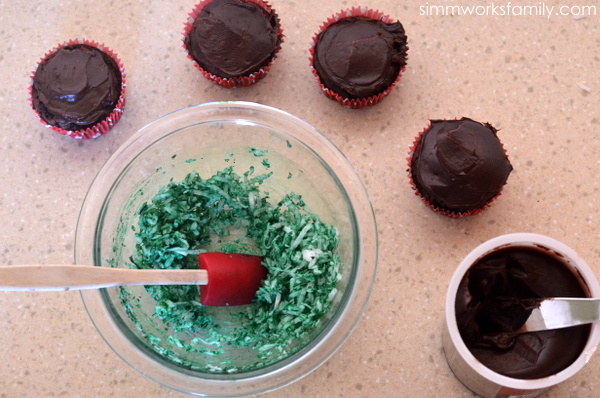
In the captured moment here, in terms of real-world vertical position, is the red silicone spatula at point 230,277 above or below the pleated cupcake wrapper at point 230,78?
below

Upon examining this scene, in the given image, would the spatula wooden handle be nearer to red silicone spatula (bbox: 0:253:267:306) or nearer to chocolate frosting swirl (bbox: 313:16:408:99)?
red silicone spatula (bbox: 0:253:267:306)

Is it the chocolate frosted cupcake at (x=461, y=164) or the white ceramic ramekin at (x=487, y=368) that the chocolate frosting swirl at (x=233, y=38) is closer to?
the chocolate frosted cupcake at (x=461, y=164)

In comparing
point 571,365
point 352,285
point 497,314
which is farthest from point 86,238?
point 571,365

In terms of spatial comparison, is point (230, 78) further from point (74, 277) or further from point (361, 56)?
point (74, 277)

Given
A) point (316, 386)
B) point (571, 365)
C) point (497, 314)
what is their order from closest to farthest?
1. point (571, 365)
2. point (497, 314)
3. point (316, 386)

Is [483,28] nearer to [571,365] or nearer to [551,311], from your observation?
A: [551,311]

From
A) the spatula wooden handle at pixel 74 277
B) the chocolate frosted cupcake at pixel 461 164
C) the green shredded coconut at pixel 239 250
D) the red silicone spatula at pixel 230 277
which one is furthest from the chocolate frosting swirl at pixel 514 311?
the spatula wooden handle at pixel 74 277
